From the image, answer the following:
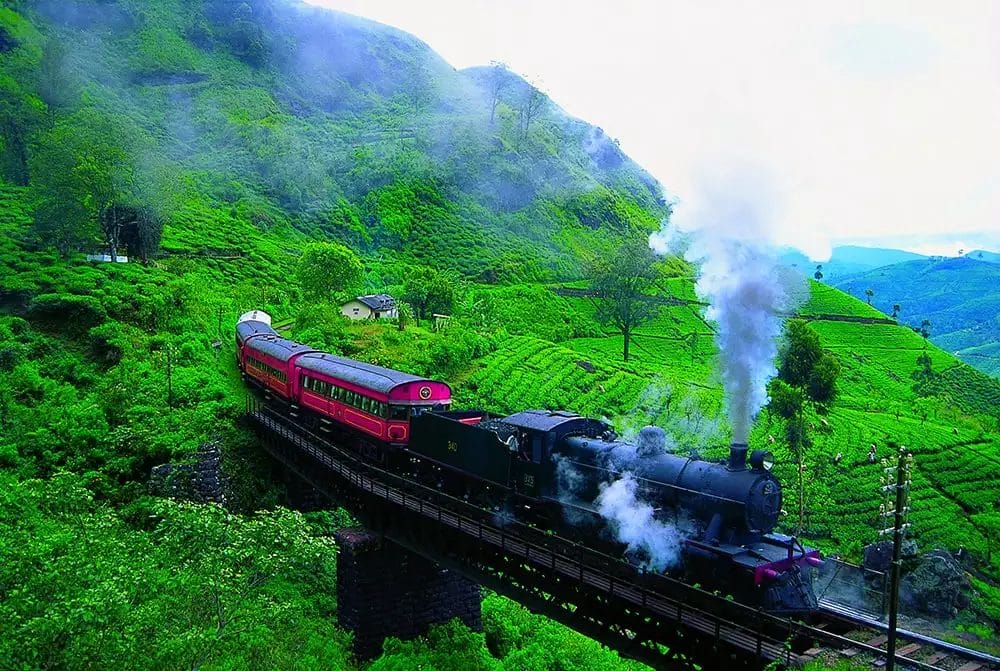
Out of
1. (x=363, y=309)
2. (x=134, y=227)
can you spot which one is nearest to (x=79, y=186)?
(x=134, y=227)

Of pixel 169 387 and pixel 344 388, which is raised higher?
pixel 344 388

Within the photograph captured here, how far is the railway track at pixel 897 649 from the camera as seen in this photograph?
11.5 metres

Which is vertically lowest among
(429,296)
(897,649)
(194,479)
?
(194,479)

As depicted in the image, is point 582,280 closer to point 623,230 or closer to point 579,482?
point 623,230

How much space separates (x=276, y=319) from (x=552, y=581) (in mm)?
37370

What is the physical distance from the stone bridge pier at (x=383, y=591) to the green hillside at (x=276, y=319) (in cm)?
69

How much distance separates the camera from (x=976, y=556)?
27.7 meters

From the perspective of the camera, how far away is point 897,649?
40.0 ft

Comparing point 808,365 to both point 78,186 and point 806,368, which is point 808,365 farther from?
point 78,186

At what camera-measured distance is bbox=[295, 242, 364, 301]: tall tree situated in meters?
44.7

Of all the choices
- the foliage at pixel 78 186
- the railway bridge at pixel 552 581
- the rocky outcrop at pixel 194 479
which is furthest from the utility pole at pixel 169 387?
the foliage at pixel 78 186

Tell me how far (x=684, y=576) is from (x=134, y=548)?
14.0 metres

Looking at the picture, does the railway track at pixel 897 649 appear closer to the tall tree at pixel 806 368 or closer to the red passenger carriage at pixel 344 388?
the red passenger carriage at pixel 344 388

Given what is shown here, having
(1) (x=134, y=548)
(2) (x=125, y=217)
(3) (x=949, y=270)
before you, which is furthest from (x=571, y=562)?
(3) (x=949, y=270)
